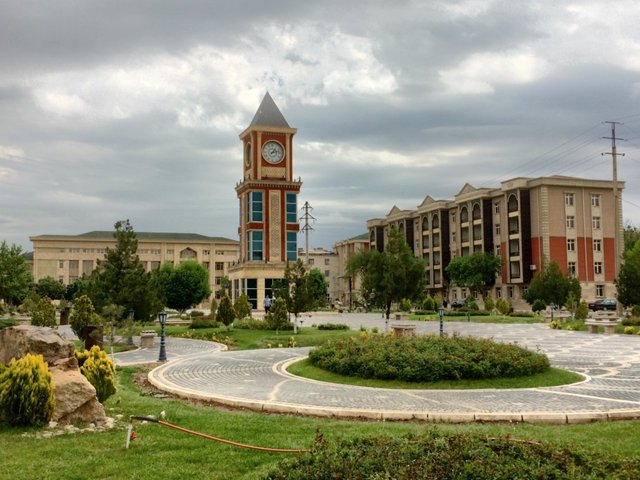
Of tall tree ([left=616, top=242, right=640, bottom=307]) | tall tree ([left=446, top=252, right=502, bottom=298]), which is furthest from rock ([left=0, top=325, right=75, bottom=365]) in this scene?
tall tree ([left=446, top=252, right=502, bottom=298])

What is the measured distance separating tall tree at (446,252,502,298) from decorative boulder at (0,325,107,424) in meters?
63.1

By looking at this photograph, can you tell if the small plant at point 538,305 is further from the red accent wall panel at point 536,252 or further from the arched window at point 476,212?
the arched window at point 476,212

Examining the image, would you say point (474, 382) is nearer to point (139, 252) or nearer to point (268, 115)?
point (268, 115)

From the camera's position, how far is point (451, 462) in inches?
215

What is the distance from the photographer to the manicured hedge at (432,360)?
13.4 metres

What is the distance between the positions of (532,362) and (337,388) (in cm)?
452

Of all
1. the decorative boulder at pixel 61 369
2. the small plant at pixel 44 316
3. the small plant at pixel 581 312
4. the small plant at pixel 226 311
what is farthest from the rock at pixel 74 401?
the small plant at pixel 581 312

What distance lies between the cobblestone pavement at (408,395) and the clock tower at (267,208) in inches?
1582

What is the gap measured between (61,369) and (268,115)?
53.7 metres

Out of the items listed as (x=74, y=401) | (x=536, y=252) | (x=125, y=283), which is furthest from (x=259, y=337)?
(x=536, y=252)

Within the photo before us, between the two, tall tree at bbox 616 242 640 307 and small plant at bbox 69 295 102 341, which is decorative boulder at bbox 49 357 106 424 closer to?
small plant at bbox 69 295 102 341

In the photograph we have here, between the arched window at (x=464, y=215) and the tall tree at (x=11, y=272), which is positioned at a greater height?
the arched window at (x=464, y=215)

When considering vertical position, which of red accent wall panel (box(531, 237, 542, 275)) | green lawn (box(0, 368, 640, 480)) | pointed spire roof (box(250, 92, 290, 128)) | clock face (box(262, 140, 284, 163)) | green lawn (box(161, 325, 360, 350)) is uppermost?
Answer: pointed spire roof (box(250, 92, 290, 128))

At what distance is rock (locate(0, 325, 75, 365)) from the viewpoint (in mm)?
9375
